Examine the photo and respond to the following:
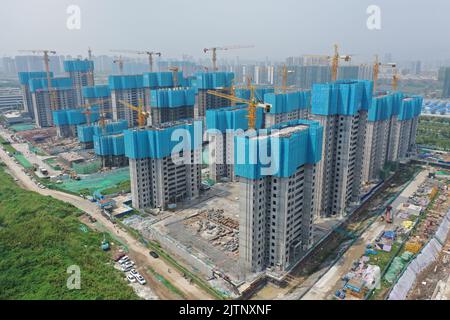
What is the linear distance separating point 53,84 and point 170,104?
67.3 meters

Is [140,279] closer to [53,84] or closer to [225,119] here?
[225,119]

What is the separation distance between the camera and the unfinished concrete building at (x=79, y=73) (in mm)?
128250

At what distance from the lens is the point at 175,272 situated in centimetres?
4025

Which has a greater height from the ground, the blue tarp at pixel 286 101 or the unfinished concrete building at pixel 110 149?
the blue tarp at pixel 286 101

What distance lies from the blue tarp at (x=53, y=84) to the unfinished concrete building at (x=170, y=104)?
6306cm

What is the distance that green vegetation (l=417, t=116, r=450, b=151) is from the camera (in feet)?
310

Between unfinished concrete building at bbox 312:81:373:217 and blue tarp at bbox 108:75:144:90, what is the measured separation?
74.0 m

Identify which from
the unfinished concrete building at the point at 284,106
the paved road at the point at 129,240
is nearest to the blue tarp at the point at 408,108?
the unfinished concrete building at the point at 284,106

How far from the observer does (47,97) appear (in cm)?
12131

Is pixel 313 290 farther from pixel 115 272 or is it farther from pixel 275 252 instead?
pixel 115 272

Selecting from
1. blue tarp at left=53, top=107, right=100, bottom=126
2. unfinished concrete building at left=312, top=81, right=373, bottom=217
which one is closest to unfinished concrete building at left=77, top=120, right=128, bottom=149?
blue tarp at left=53, top=107, right=100, bottom=126

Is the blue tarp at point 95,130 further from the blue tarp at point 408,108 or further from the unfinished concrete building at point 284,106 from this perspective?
the blue tarp at point 408,108

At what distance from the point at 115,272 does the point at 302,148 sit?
2616 centimetres

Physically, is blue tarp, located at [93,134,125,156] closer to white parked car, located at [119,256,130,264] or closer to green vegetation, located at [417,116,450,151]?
white parked car, located at [119,256,130,264]
